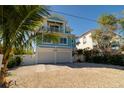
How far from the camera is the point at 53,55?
1789 centimetres

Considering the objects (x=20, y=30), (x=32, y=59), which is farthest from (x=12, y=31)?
(x=32, y=59)

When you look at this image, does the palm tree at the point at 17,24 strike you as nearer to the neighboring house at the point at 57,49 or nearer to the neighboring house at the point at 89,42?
the neighboring house at the point at 57,49

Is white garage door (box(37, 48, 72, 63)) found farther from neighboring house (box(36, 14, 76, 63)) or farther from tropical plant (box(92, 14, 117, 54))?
tropical plant (box(92, 14, 117, 54))

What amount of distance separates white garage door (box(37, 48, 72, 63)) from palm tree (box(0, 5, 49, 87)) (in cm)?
1332

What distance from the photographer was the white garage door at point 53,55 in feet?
56.8

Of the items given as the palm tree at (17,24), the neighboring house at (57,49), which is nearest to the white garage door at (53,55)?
the neighboring house at (57,49)

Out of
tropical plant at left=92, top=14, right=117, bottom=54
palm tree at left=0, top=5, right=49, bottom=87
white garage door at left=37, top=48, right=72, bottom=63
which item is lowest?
white garage door at left=37, top=48, right=72, bottom=63

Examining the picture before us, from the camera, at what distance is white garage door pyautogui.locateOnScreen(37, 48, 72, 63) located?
56.8ft

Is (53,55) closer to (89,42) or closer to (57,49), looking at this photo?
(57,49)

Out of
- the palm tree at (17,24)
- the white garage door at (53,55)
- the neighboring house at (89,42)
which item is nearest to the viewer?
the palm tree at (17,24)

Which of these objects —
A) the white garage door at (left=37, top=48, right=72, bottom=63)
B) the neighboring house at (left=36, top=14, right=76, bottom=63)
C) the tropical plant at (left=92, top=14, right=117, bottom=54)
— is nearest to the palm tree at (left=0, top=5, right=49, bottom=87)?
the neighboring house at (left=36, top=14, right=76, bottom=63)

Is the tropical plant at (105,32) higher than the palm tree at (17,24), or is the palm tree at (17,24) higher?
→ the tropical plant at (105,32)

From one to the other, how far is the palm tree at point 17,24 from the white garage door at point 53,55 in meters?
13.3
